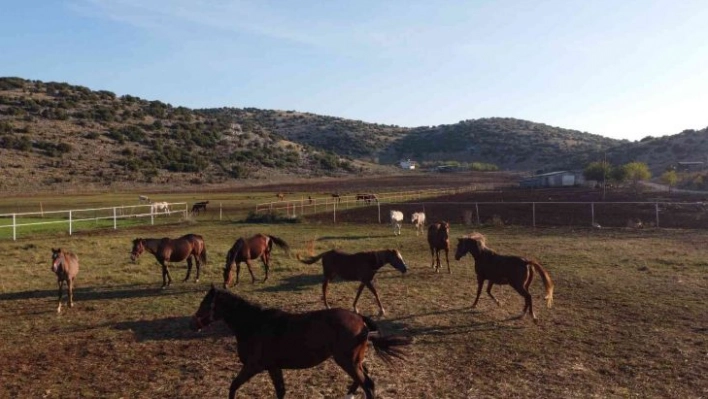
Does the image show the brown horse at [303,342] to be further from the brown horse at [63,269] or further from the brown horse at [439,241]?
the brown horse at [439,241]

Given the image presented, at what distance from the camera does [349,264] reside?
10898 millimetres

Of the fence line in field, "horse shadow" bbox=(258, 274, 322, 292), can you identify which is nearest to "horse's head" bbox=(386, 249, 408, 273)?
"horse shadow" bbox=(258, 274, 322, 292)

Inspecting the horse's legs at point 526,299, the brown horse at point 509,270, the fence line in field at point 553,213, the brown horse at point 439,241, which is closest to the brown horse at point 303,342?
the horse's legs at point 526,299

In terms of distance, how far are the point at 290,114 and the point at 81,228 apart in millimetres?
155070

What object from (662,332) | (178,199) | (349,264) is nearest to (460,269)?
(349,264)

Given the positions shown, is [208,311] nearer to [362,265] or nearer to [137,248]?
[362,265]

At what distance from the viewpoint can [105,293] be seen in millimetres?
12672

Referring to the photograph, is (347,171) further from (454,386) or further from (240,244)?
(454,386)

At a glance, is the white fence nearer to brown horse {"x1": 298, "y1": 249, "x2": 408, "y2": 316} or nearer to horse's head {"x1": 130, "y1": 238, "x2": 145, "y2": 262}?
horse's head {"x1": 130, "y1": 238, "x2": 145, "y2": 262}

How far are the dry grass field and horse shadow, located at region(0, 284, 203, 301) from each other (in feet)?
0.16

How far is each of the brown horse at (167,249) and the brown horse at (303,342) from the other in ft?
26.5

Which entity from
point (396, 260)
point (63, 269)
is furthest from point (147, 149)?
point (396, 260)

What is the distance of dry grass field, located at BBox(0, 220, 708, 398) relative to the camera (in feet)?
22.7

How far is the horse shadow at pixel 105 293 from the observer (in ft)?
40.2
